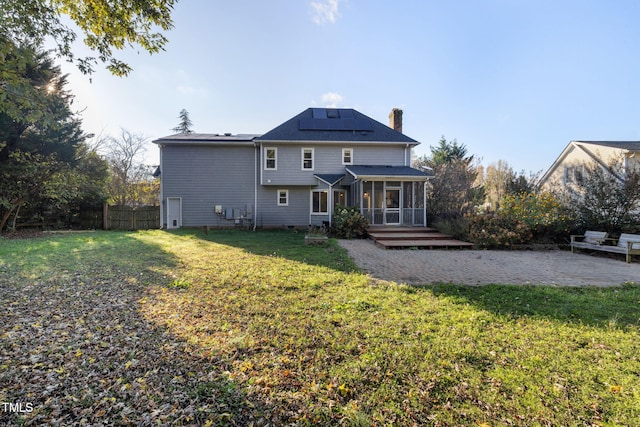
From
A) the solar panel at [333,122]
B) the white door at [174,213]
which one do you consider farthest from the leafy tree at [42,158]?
the solar panel at [333,122]

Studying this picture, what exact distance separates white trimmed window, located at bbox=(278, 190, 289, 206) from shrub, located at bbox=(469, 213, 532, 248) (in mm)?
10301

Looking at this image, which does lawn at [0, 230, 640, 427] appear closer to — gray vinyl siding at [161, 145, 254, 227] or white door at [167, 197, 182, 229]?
gray vinyl siding at [161, 145, 254, 227]

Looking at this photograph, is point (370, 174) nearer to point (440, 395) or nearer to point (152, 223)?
point (440, 395)

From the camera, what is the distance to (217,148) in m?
16.9

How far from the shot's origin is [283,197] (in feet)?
56.9

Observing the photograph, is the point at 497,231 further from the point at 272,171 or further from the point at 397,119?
the point at 272,171

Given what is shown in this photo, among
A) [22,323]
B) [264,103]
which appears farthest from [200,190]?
[22,323]

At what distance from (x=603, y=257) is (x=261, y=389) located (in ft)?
39.9

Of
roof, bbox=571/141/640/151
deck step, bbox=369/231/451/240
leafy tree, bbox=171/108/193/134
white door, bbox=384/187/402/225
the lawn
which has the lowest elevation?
the lawn

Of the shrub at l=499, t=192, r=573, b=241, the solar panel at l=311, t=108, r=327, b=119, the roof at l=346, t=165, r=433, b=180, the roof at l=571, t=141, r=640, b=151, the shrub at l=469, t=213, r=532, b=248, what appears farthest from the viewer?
the solar panel at l=311, t=108, r=327, b=119

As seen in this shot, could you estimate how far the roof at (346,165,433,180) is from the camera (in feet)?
47.2

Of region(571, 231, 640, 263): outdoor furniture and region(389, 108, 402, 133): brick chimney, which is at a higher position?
region(389, 108, 402, 133): brick chimney

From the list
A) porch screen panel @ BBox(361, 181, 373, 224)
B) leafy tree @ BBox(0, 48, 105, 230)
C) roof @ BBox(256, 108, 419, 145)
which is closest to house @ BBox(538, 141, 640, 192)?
roof @ BBox(256, 108, 419, 145)

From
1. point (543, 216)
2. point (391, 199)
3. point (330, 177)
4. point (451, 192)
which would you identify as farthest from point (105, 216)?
point (543, 216)
